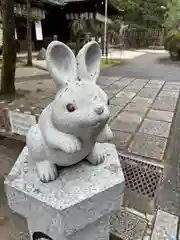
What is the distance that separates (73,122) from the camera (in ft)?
2.61

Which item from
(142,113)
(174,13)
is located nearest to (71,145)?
(142,113)

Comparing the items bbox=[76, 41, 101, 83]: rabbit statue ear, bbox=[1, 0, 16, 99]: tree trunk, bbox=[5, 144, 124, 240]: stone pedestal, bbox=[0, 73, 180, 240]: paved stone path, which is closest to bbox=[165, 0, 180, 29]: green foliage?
bbox=[0, 73, 180, 240]: paved stone path

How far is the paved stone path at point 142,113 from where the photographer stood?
2.40m

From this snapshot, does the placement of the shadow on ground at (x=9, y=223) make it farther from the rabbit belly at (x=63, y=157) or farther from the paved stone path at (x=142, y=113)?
the paved stone path at (x=142, y=113)

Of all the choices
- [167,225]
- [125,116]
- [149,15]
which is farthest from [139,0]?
[167,225]

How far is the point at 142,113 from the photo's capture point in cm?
326

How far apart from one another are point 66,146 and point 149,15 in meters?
17.9

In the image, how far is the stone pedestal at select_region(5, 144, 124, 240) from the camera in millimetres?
866

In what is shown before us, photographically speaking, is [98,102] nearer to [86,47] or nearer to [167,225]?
[86,47]

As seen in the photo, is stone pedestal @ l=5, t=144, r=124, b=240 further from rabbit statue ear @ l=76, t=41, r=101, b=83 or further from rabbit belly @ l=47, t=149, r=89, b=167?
rabbit statue ear @ l=76, t=41, r=101, b=83

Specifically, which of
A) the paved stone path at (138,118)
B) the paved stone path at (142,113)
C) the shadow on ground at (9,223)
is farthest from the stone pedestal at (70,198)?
the paved stone path at (142,113)

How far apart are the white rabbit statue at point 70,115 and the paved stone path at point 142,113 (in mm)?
1411


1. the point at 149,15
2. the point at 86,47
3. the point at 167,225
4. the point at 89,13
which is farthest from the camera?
the point at 149,15

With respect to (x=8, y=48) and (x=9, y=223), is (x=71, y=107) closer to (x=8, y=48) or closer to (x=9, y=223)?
(x=9, y=223)
